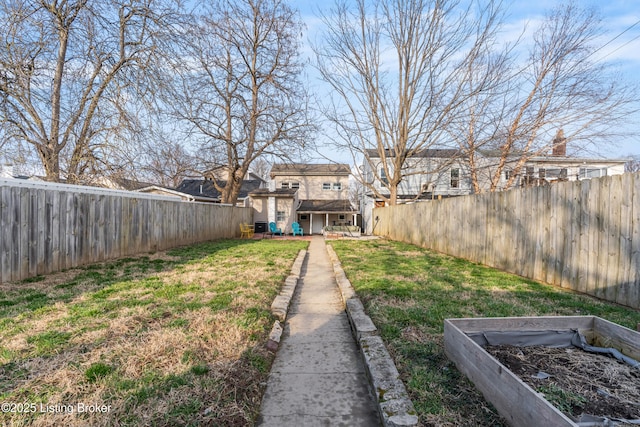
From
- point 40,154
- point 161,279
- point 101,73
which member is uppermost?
point 101,73

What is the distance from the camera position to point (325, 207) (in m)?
24.8

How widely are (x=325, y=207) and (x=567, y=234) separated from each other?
20314 millimetres

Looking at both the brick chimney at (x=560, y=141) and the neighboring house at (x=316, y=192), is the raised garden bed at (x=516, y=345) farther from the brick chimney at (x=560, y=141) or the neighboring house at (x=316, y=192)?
the neighboring house at (x=316, y=192)

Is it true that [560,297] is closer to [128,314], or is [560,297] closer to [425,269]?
[425,269]

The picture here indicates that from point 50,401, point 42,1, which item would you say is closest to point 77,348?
point 50,401

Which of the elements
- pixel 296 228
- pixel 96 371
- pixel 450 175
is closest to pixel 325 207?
pixel 296 228

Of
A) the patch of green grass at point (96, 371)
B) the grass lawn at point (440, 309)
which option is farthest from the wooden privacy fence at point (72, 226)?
the grass lawn at point (440, 309)

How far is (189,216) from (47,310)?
8.68 m

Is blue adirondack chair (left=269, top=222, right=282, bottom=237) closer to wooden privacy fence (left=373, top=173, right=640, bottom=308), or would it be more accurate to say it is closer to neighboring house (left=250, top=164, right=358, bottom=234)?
neighboring house (left=250, top=164, right=358, bottom=234)

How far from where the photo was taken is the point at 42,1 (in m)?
7.89

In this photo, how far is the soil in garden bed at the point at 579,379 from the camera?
5.66 ft

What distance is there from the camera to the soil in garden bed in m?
1.73

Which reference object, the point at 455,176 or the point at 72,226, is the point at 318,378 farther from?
the point at 455,176

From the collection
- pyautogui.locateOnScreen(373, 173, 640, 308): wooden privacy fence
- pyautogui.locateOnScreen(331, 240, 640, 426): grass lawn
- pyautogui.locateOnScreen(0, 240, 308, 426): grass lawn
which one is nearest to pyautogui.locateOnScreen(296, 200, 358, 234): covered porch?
pyautogui.locateOnScreen(373, 173, 640, 308): wooden privacy fence
